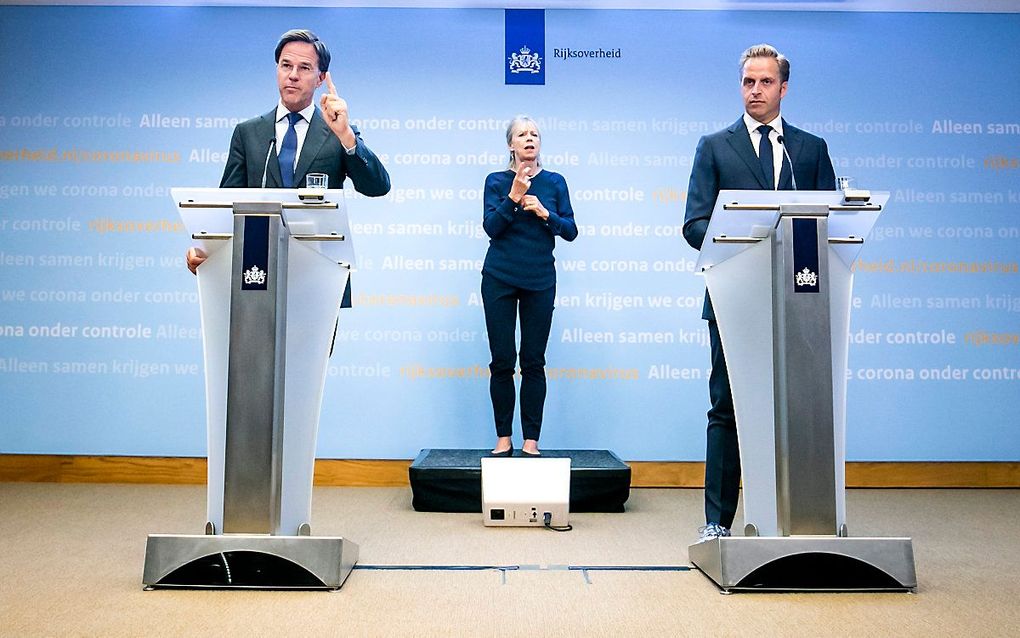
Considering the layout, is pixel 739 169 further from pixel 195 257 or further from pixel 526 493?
pixel 195 257

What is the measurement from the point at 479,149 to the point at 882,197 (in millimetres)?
2506

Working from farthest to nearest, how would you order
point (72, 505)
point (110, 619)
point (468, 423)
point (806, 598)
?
point (468, 423)
point (72, 505)
point (806, 598)
point (110, 619)

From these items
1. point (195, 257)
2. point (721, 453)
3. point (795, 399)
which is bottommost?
point (721, 453)

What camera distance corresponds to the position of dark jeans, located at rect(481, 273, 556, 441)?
11.9 feet

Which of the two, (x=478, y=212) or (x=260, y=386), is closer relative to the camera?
(x=260, y=386)

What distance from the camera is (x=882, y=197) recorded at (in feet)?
6.70

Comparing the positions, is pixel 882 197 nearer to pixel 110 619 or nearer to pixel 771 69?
pixel 771 69

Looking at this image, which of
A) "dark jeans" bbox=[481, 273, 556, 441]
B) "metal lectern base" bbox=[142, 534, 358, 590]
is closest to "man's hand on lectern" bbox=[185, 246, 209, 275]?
"metal lectern base" bbox=[142, 534, 358, 590]

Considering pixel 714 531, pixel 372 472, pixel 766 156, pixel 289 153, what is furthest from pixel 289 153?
pixel 372 472

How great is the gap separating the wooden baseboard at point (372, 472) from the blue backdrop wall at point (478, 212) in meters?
0.06

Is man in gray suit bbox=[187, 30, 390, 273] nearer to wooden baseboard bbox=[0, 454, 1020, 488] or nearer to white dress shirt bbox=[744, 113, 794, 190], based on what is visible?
white dress shirt bbox=[744, 113, 794, 190]

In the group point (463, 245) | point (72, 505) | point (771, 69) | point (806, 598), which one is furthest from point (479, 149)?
point (806, 598)

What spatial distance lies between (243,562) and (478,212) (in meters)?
2.45

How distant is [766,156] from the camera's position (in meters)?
2.50
